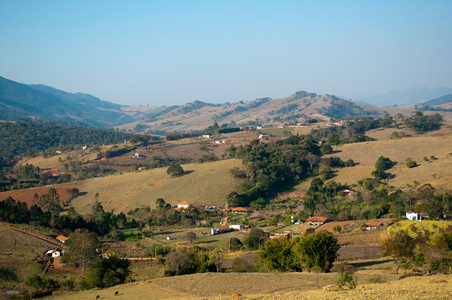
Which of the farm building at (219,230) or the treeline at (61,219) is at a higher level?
the treeline at (61,219)

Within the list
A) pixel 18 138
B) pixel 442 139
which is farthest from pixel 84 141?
pixel 442 139

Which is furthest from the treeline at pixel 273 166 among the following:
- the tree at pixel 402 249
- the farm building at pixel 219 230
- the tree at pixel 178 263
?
the tree at pixel 402 249

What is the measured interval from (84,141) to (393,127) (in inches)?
3278

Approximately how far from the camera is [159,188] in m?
60.8

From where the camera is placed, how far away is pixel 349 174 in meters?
61.4

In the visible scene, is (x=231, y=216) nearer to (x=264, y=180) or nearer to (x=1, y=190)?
(x=264, y=180)

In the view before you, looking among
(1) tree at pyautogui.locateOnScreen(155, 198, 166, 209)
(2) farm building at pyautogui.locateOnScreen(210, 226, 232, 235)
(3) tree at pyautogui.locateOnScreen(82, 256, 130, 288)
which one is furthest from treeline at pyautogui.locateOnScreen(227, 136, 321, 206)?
(3) tree at pyautogui.locateOnScreen(82, 256, 130, 288)

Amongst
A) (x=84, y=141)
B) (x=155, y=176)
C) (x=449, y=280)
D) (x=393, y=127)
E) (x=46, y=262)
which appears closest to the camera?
(x=449, y=280)

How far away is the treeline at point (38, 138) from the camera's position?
342 ft

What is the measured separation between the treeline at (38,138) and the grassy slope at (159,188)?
44.0 m

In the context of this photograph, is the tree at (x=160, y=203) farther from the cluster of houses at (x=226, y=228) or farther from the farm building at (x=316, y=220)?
the farm building at (x=316, y=220)

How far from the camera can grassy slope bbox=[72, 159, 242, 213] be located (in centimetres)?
5591

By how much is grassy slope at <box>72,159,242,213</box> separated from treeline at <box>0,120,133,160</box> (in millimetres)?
44002

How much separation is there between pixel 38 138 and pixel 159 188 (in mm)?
68313
